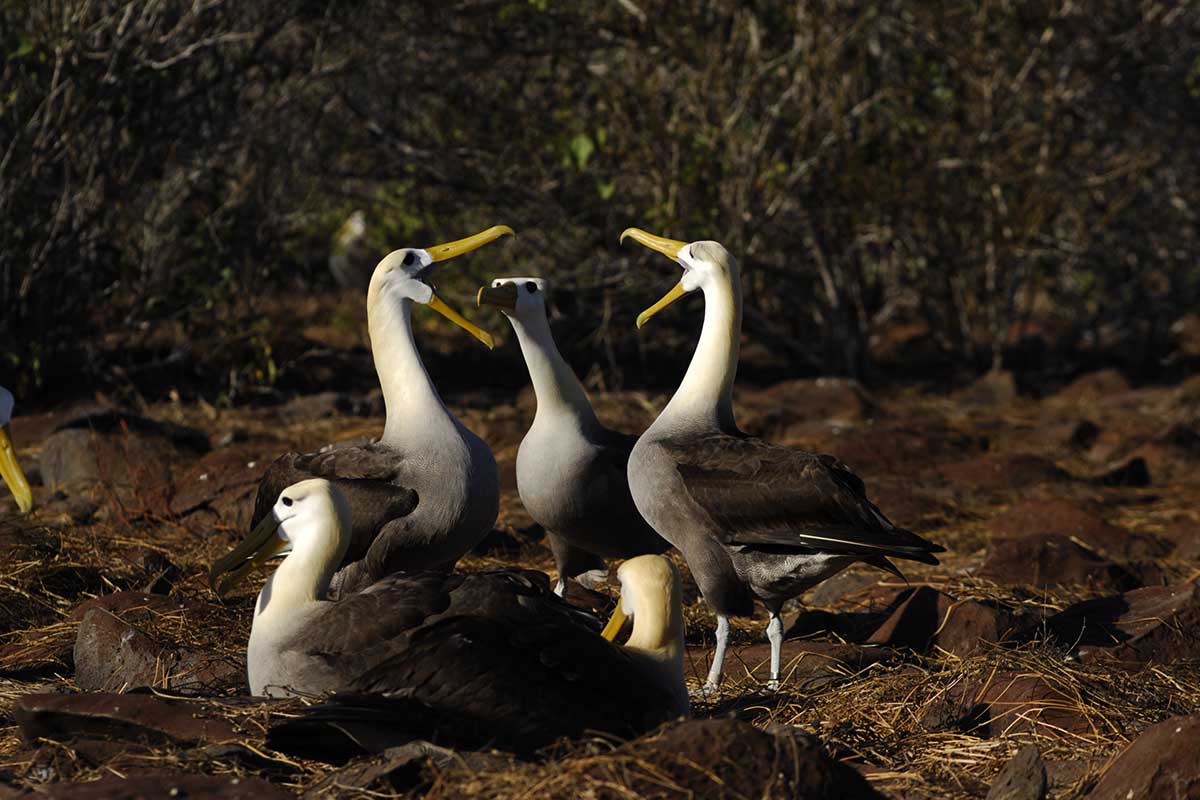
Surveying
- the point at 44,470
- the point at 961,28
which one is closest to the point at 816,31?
the point at 961,28

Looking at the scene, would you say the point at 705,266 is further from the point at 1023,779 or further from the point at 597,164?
the point at 597,164

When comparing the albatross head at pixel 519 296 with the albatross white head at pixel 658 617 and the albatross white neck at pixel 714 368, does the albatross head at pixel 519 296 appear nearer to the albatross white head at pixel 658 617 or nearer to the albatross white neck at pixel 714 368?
the albatross white neck at pixel 714 368

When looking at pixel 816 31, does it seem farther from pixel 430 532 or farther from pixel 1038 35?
pixel 430 532

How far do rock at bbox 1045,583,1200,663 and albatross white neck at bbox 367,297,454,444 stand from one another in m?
2.30

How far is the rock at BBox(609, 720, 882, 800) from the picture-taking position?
327 centimetres

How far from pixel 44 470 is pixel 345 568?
134 inches

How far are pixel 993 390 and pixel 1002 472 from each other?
3.36 meters

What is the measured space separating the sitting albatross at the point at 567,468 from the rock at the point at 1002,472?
3.28 metres

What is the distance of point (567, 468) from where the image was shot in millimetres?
5727

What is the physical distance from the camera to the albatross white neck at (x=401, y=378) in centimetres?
561

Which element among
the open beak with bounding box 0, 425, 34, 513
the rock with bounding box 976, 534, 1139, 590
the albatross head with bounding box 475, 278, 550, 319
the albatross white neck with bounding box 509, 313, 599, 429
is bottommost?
the rock with bounding box 976, 534, 1139, 590

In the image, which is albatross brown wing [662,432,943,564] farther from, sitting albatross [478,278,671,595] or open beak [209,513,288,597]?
open beak [209,513,288,597]

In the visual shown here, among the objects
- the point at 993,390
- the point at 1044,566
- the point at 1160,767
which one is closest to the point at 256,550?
the point at 1160,767

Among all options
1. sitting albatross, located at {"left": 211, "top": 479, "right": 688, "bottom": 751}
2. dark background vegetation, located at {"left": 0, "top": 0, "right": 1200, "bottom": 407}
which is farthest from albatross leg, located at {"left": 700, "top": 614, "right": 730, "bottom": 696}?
dark background vegetation, located at {"left": 0, "top": 0, "right": 1200, "bottom": 407}
